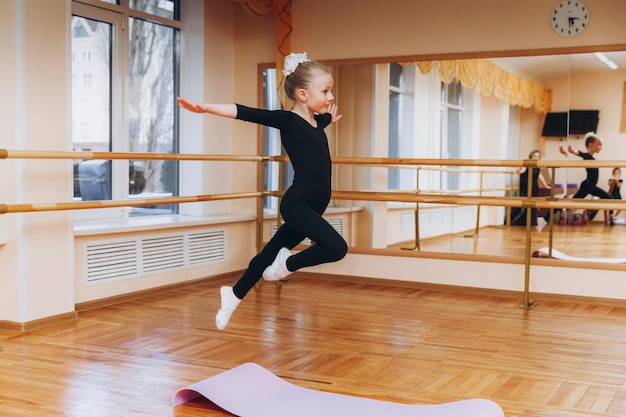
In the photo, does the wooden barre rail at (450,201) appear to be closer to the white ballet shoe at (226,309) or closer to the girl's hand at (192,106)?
the white ballet shoe at (226,309)

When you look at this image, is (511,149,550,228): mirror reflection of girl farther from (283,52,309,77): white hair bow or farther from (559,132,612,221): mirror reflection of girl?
(283,52,309,77): white hair bow

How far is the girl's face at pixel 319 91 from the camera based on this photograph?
3.05m

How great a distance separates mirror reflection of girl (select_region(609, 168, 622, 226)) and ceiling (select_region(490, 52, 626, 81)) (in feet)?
2.19

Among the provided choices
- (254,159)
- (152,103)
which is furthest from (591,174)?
(152,103)

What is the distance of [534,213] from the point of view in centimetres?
519

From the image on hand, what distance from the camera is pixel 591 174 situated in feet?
16.6

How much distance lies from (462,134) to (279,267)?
8.84 feet

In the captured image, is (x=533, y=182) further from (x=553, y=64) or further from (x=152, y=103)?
(x=152, y=103)

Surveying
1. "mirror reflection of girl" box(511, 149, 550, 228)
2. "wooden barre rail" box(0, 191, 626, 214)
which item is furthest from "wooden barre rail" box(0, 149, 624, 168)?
"mirror reflection of girl" box(511, 149, 550, 228)

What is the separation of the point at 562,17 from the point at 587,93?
518mm

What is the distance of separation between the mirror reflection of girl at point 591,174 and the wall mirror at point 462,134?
3 centimetres

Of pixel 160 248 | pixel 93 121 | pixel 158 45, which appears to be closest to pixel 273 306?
pixel 160 248

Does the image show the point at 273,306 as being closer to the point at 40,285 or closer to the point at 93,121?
the point at 40,285

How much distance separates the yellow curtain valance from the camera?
5148 millimetres
